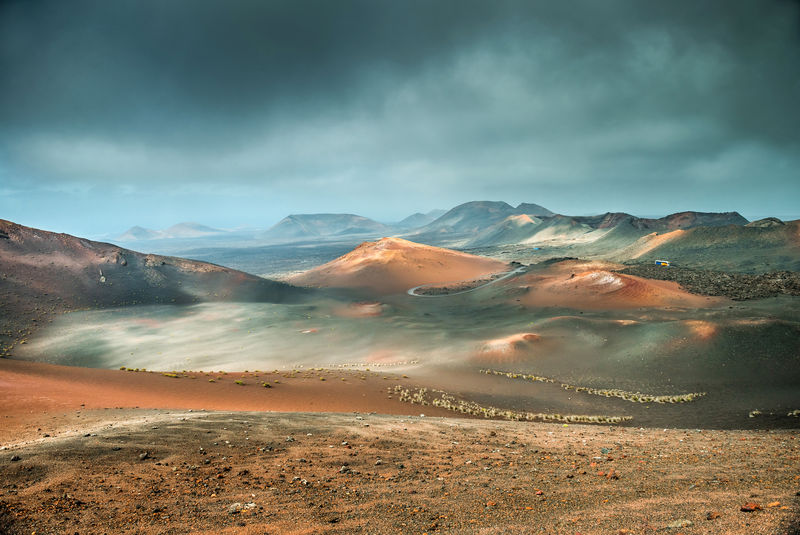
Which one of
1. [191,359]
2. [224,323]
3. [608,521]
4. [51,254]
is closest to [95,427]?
[608,521]

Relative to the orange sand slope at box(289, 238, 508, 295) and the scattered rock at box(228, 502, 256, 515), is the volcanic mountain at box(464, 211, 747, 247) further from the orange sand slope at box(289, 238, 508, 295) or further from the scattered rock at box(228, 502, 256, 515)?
Result: the scattered rock at box(228, 502, 256, 515)

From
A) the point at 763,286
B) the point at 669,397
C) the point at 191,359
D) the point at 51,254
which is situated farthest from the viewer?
the point at 51,254

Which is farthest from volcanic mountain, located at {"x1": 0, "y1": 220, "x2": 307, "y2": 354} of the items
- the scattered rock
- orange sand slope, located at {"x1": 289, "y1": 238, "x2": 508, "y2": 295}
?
the scattered rock

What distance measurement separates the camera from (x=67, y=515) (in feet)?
15.7

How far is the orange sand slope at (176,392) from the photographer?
487 inches

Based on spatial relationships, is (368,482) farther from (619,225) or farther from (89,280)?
(619,225)

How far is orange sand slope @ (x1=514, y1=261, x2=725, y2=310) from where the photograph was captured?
146 feet

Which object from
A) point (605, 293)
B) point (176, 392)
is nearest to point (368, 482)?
point (176, 392)

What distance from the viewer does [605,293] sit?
49250mm

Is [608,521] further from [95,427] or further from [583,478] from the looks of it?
[95,427]

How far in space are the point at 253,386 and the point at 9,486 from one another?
47.1 ft

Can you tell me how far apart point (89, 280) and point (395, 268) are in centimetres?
5686

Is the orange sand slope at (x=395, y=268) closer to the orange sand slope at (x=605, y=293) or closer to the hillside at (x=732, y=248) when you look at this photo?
the orange sand slope at (x=605, y=293)

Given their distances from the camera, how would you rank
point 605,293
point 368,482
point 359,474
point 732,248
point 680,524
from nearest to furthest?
point 680,524
point 368,482
point 359,474
point 605,293
point 732,248
